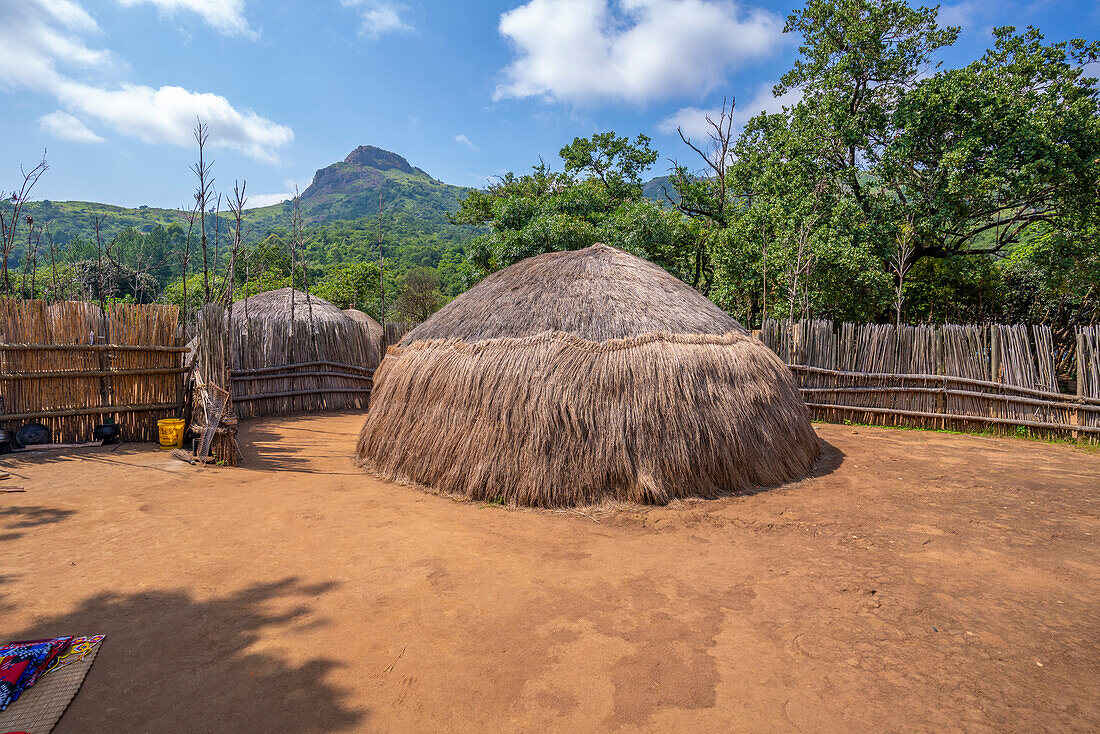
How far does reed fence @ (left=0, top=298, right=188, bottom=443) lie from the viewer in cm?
667

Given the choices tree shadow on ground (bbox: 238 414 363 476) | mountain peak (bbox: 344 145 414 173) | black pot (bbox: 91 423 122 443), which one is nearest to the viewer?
tree shadow on ground (bbox: 238 414 363 476)

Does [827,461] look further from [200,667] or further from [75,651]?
[75,651]

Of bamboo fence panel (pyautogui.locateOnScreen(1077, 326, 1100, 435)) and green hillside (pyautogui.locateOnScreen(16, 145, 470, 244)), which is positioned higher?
green hillside (pyautogui.locateOnScreen(16, 145, 470, 244))

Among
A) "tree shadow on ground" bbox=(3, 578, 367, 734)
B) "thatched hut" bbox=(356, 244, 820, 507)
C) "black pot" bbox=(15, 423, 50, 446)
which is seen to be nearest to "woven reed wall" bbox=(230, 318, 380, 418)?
"black pot" bbox=(15, 423, 50, 446)

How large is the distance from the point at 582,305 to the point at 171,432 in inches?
260

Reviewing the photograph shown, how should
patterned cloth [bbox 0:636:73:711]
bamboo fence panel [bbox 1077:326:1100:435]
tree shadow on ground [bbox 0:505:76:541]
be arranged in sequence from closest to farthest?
patterned cloth [bbox 0:636:73:711], tree shadow on ground [bbox 0:505:76:541], bamboo fence panel [bbox 1077:326:1100:435]

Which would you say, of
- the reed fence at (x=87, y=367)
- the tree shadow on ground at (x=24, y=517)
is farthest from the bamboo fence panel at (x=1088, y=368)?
the reed fence at (x=87, y=367)

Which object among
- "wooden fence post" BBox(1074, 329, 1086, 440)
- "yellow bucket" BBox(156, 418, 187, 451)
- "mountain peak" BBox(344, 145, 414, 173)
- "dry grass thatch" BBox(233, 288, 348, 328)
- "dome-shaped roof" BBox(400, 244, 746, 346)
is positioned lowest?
"yellow bucket" BBox(156, 418, 187, 451)

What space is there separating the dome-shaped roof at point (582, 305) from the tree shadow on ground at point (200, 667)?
4029 millimetres

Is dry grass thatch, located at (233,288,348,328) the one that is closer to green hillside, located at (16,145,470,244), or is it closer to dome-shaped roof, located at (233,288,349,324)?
dome-shaped roof, located at (233,288,349,324)

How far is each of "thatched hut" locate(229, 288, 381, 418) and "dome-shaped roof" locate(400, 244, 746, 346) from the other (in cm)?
588

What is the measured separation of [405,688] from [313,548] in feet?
6.77

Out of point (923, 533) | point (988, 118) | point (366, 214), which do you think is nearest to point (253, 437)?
point (923, 533)

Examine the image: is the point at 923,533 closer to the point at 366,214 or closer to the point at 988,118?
the point at 988,118
